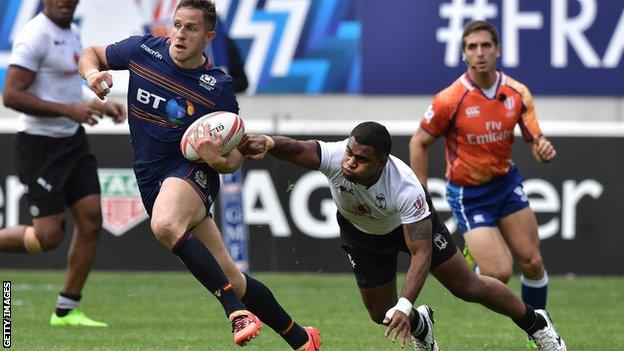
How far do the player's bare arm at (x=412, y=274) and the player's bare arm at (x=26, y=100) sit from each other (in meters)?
3.53

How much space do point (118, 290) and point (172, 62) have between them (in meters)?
5.86

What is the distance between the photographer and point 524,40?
1784 cm

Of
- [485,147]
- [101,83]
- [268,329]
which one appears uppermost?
[101,83]

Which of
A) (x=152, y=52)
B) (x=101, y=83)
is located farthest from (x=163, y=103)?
(x=101, y=83)

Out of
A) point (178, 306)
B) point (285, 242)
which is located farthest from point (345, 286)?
point (178, 306)

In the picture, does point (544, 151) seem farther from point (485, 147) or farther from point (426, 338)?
point (426, 338)

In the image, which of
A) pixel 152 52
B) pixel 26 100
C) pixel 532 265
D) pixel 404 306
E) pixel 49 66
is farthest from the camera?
pixel 49 66

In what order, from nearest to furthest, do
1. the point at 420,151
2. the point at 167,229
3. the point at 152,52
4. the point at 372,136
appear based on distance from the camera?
the point at 372,136
the point at 167,229
the point at 152,52
the point at 420,151

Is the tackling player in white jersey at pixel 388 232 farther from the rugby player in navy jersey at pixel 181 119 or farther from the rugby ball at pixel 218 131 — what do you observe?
the rugby player in navy jersey at pixel 181 119

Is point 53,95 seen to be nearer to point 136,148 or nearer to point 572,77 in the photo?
point 136,148

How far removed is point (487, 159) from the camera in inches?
401

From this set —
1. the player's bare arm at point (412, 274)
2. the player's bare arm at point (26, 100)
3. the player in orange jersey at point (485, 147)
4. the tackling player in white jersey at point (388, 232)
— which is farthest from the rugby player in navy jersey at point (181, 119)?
the player in orange jersey at point (485, 147)

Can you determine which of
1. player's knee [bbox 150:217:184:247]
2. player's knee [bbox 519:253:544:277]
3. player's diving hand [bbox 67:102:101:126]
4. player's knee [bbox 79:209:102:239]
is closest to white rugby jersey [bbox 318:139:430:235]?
player's knee [bbox 150:217:184:247]

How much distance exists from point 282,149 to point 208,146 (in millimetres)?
474
